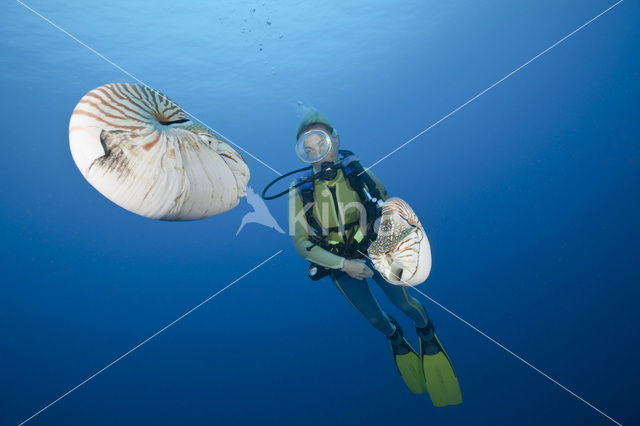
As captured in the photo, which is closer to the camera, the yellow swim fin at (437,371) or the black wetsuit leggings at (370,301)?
the black wetsuit leggings at (370,301)

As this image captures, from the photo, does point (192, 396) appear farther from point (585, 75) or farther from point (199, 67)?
point (585, 75)

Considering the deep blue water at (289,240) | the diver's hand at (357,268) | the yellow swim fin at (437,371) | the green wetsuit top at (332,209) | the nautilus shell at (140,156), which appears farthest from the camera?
the deep blue water at (289,240)

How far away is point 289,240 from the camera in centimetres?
2097

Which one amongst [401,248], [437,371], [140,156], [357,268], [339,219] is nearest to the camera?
[140,156]

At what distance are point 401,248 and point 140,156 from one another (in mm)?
1597

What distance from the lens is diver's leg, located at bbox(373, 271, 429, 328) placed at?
304 centimetres

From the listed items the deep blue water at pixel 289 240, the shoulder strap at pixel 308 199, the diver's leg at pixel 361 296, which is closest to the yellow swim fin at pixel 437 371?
the diver's leg at pixel 361 296

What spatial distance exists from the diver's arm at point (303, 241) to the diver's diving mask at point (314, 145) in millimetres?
366

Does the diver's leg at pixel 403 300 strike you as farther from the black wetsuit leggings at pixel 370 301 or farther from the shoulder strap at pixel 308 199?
the shoulder strap at pixel 308 199

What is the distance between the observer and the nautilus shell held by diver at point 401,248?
2.09 meters

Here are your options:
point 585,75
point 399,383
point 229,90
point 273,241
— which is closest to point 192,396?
point 399,383

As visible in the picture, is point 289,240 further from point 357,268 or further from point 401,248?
point 401,248

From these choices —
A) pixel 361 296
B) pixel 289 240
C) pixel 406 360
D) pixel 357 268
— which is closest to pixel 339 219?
pixel 357 268

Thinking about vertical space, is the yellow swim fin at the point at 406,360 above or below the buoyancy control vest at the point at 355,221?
below
